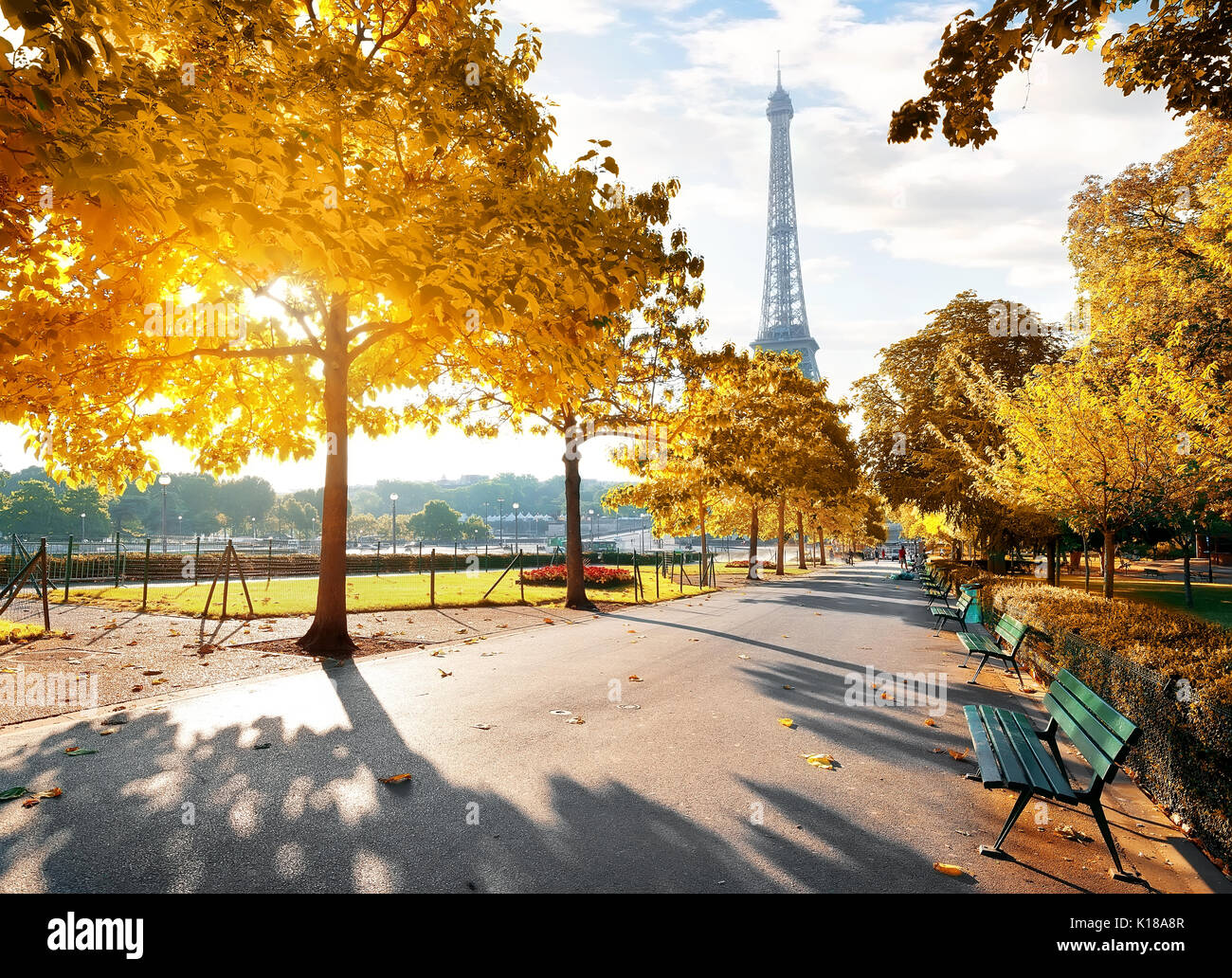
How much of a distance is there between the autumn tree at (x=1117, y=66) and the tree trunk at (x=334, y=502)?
854cm

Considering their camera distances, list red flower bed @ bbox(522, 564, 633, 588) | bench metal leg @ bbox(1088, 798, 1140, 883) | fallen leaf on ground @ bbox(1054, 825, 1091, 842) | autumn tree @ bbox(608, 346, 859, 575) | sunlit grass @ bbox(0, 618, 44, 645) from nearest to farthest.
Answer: bench metal leg @ bbox(1088, 798, 1140, 883) < fallen leaf on ground @ bbox(1054, 825, 1091, 842) < sunlit grass @ bbox(0, 618, 44, 645) < autumn tree @ bbox(608, 346, 859, 575) < red flower bed @ bbox(522, 564, 633, 588)

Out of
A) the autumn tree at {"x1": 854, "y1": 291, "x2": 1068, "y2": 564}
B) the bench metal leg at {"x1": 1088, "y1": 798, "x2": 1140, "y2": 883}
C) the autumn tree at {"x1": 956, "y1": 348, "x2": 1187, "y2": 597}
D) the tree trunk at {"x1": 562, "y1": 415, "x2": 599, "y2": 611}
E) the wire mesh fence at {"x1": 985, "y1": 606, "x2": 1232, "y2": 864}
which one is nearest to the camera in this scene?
the bench metal leg at {"x1": 1088, "y1": 798, "x2": 1140, "y2": 883}

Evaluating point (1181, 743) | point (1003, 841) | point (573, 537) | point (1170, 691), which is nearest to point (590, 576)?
point (573, 537)

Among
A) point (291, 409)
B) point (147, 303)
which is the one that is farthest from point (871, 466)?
point (147, 303)

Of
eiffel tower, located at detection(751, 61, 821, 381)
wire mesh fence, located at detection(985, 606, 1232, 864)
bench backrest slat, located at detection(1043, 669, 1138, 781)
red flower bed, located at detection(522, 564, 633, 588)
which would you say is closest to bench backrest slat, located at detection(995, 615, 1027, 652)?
wire mesh fence, located at detection(985, 606, 1232, 864)

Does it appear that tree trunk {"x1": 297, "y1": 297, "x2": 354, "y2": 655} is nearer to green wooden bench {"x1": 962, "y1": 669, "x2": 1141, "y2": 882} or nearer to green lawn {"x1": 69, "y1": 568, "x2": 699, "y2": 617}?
green lawn {"x1": 69, "y1": 568, "x2": 699, "y2": 617}

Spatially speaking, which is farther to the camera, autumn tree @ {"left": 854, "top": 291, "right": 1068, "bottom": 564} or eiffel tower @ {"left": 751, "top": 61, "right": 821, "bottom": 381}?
eiffel tower @ {"left": 751, "top": 61, "right": 821, "bottom": 381}

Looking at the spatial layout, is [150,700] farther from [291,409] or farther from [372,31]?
[372,31]

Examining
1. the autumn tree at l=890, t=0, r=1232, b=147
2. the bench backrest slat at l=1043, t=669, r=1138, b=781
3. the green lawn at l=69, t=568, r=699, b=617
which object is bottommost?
the green lawn at l=69, t=568, r=699, b=617

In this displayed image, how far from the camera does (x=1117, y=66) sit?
6.53 metres

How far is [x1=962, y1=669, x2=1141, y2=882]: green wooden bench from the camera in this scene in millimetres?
4055

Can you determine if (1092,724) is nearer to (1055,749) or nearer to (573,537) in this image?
(1055,749)

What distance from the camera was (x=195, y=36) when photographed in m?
7.45
